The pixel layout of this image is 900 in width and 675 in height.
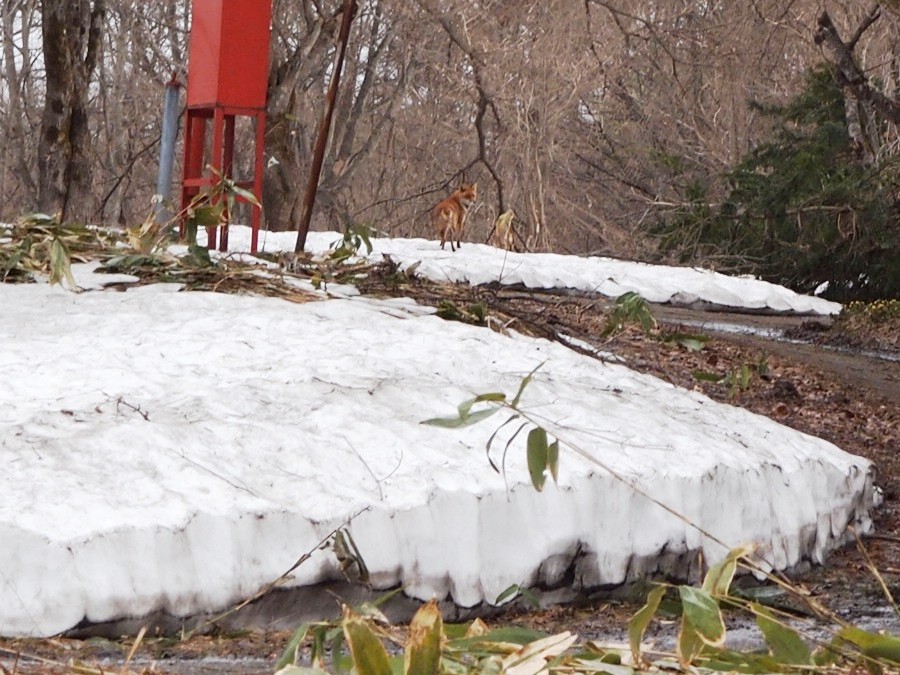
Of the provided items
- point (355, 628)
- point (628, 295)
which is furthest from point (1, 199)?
point (355, 628)

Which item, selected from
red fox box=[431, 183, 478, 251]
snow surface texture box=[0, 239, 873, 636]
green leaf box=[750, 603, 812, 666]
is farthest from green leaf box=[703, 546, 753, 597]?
red fox box=[431, 183, 478, 251]

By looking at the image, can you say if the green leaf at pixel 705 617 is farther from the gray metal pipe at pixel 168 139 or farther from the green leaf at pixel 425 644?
the gray metal pipe at pixel 168 139

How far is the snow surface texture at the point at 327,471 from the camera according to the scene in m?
3.10

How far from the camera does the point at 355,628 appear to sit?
163cm

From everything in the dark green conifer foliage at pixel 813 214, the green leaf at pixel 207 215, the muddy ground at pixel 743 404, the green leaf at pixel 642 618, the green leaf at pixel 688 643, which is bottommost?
the muddy ground at pixel 743 404

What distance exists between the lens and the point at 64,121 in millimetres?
13125

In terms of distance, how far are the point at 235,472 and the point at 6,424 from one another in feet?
2.18

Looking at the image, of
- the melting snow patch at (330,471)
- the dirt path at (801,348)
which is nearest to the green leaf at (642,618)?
the melting snow patch at (330,471)

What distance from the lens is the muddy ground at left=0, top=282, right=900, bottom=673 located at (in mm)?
2904

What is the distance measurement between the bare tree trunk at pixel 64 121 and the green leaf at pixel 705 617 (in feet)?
39.2

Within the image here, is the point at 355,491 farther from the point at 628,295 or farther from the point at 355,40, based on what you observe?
the point at 355,40

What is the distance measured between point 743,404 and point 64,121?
879 cm

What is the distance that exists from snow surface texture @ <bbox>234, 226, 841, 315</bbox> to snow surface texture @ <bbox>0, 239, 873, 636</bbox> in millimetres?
6225

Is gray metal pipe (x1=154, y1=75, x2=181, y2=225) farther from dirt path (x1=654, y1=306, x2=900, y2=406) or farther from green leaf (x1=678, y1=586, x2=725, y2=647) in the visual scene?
green leaf (x1=678, y1=586, x2=725, y2=647)
